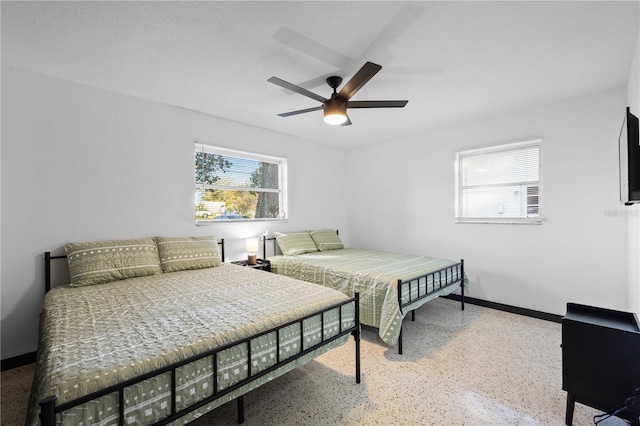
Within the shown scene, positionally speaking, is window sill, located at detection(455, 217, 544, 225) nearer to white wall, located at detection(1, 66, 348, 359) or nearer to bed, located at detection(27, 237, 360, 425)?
bed, located at detection(27, 237, 360, 425)

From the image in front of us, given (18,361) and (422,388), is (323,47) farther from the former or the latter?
(18,361)

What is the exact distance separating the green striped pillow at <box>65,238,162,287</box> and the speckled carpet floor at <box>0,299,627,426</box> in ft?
2.83

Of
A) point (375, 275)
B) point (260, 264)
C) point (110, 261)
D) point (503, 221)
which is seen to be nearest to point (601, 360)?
point (375, 275)

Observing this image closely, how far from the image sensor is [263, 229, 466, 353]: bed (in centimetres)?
265

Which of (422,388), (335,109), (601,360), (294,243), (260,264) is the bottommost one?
(422,388)

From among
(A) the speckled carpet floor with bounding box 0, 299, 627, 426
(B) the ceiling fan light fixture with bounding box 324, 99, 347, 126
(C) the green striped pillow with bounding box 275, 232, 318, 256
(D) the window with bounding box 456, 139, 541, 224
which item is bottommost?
(A) the speckled carpet floor with bounding box 0, 299, 627, 426

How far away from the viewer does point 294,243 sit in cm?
422

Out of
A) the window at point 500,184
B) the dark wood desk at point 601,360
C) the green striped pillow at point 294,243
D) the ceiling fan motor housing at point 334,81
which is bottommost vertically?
the dark wood desk at point 601,360

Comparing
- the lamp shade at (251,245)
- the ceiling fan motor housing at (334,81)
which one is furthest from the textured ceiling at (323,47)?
the lamp shade at (251,245)

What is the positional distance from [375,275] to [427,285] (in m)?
0.63

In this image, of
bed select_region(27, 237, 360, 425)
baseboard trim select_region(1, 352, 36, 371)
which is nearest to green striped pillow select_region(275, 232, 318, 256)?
bed select_region(27, 237, 360, 425)

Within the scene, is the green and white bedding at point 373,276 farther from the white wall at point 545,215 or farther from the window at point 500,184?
the window at point 500,184

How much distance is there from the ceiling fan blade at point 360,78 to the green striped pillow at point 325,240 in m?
2.57

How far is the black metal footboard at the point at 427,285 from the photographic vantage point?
105 inches
